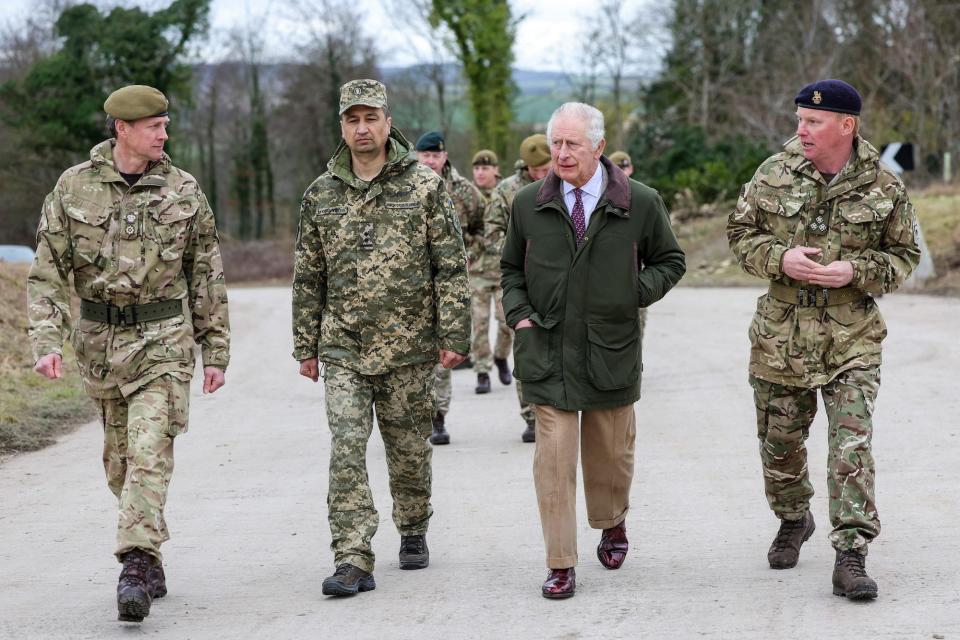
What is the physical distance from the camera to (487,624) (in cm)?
566

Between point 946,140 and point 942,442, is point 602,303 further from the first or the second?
point 946,140

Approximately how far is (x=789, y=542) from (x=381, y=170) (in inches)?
98.7

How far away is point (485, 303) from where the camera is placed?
1302 centimetres

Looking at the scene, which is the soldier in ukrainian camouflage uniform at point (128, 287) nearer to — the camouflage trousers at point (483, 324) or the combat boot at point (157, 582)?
the combat boot at point (157, 582)

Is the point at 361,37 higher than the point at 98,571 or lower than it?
higher

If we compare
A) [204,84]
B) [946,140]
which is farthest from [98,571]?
[204,84]

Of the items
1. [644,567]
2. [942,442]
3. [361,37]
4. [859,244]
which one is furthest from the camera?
[361,37]

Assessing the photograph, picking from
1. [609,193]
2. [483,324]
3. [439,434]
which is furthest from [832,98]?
[483,324]

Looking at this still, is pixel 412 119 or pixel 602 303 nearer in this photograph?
pixel 602 303

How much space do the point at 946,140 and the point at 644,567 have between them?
3484cm

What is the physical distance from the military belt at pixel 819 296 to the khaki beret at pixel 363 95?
6.53ft

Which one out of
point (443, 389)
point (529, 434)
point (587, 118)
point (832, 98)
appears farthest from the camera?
point (443, 389)

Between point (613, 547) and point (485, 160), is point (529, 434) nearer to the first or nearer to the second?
point (613, 547)

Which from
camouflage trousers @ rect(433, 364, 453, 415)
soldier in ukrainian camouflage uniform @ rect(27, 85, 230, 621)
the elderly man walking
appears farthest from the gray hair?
camouflage trousers @ rect(433, 364, 453, 415)
